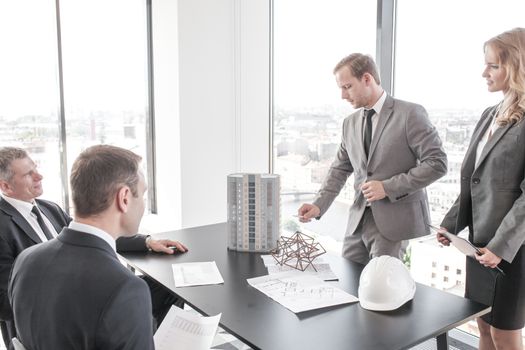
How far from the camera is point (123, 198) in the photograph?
1.24 metres

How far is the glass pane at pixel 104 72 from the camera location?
12.8 ft

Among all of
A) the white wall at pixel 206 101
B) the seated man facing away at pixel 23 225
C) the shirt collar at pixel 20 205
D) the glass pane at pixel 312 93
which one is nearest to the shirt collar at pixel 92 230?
the seated man facing away at pixel 23 225

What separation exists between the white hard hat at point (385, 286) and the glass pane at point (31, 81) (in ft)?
9.71

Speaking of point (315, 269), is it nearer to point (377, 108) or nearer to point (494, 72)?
point (377, 108)

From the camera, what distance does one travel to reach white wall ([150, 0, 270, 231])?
378 centimetres

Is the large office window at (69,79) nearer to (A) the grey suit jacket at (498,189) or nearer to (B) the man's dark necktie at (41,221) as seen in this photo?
(B) the man's dark necktie at (41,221)

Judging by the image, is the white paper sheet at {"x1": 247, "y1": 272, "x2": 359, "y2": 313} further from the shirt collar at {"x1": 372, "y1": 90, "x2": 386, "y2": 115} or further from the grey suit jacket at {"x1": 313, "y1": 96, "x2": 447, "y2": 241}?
the shirt collar at {"x1": 372, "y1": 90, "x2": 386, "y2": 115}

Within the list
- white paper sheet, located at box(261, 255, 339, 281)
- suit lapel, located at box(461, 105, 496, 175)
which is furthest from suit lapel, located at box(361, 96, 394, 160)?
white paper sheet, located at box(261, 255, 339, 281)

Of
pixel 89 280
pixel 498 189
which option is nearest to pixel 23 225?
pixel 89 280

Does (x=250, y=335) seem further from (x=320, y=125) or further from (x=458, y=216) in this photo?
(x=320, y=125)

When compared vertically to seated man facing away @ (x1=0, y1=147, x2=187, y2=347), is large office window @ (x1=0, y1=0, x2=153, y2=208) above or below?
above

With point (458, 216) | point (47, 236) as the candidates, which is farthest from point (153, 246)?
point (458, 216)

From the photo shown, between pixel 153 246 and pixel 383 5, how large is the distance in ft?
6.78

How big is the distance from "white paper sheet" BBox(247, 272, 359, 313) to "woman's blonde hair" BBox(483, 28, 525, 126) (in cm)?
93
